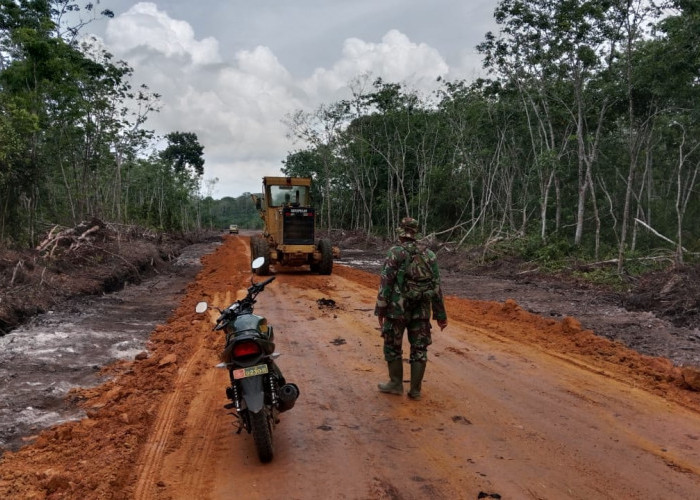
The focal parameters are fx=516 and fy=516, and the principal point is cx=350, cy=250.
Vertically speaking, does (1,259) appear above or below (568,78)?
below

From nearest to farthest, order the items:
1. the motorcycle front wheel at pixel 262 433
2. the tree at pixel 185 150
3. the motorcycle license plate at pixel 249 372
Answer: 1. the motorcycle front wheel at pixel 262 433
2. the motorcycle license plate at pixel 249 372
3. the tree at pixel 185 150

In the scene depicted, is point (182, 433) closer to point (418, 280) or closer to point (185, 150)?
point (418, 280)

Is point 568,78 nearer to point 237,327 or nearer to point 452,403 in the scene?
point 452,403

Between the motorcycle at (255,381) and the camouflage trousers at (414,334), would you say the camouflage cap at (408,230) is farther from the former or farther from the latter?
the motorcycle at (255,381)

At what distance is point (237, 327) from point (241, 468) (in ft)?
3.38

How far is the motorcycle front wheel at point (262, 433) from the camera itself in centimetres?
365

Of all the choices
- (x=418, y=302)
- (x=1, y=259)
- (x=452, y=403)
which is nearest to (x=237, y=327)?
(x=418, y=302)

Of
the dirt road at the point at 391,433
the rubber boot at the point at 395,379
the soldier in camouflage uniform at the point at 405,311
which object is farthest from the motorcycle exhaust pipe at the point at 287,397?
A: the rubber boot at the point at 395,379

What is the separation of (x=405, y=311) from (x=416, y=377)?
0.66m

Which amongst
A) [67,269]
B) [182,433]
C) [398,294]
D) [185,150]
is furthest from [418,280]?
[185,150]

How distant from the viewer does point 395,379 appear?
521 cm

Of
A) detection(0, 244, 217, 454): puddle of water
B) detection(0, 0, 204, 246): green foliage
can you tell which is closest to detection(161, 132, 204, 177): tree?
detection(0, 0, 204, 246): green foliage

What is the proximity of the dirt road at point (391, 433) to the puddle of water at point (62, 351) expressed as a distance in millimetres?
341

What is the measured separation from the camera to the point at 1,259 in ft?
35.0
